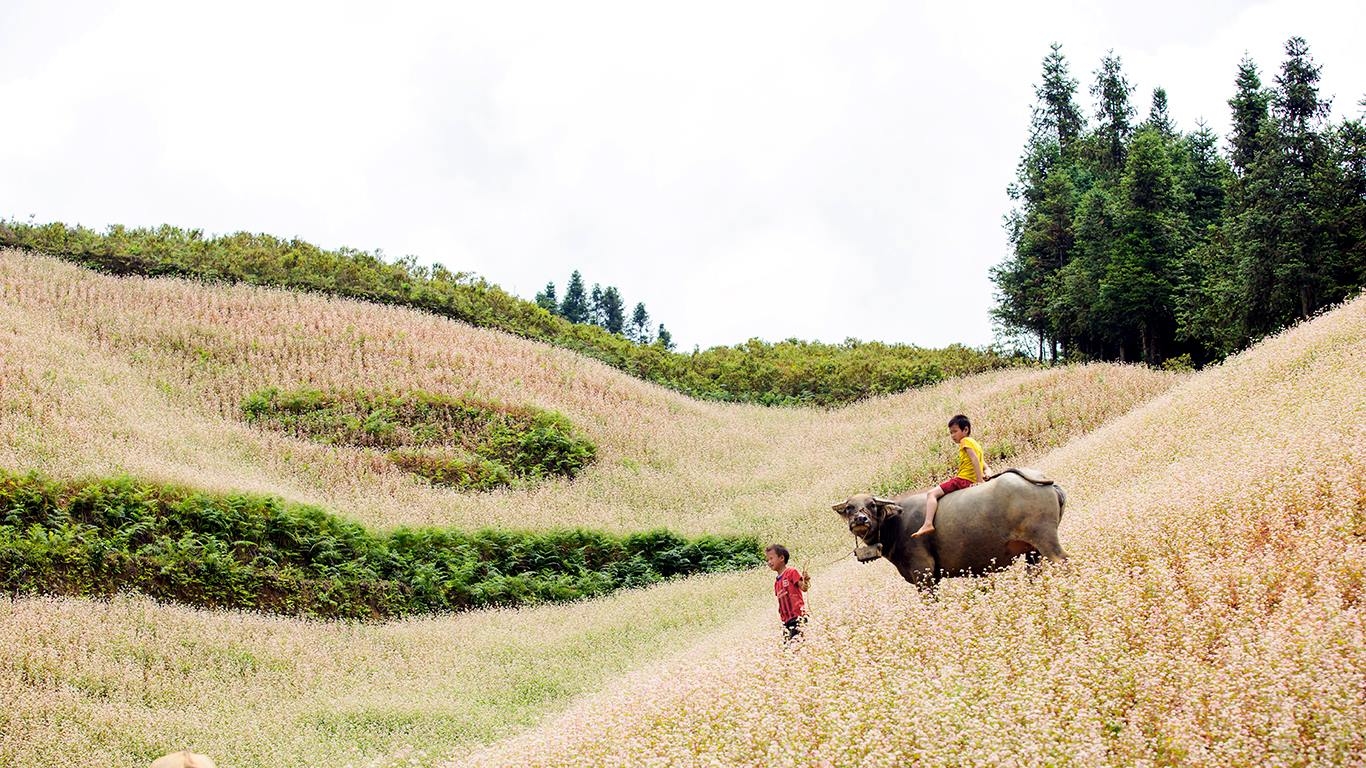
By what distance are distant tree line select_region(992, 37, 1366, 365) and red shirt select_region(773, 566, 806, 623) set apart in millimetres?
35774

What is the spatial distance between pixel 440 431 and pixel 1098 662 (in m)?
25.1

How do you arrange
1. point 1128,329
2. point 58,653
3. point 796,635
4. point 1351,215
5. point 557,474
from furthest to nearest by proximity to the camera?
1. point 1128,329
2. point 1351,215
3. point 557,474
4. point 58,653
5. point 796,635

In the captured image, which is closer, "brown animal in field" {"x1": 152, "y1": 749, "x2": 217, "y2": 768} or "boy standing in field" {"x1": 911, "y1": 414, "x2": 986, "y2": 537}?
"brown animal in field" {"x1": 152, "y1": 749, "x2": 217, "y2": 768}

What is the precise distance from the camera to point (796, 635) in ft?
37.9

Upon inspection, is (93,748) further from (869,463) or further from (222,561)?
(869,463)

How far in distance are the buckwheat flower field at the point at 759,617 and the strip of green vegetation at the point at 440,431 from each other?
101cm

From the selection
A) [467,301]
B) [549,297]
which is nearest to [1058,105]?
[467,301]

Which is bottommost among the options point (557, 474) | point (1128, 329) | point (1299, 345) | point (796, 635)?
point (796, 635)

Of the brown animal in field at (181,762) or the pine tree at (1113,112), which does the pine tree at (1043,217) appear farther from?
the brown animal in field at (181,762)

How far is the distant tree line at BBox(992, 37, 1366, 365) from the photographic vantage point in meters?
42.3

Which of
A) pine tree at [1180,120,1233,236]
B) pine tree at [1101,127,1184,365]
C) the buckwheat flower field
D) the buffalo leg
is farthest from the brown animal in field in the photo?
pine tree at [1180,120,1233,236]

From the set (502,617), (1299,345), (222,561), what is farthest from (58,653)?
(1299,345)

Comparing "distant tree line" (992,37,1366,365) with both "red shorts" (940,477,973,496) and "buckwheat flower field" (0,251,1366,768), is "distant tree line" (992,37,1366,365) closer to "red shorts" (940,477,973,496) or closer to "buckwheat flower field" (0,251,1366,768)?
"buckwheat flower field" (0,251,1366,768)

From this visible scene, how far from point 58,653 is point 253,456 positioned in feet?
44.5
